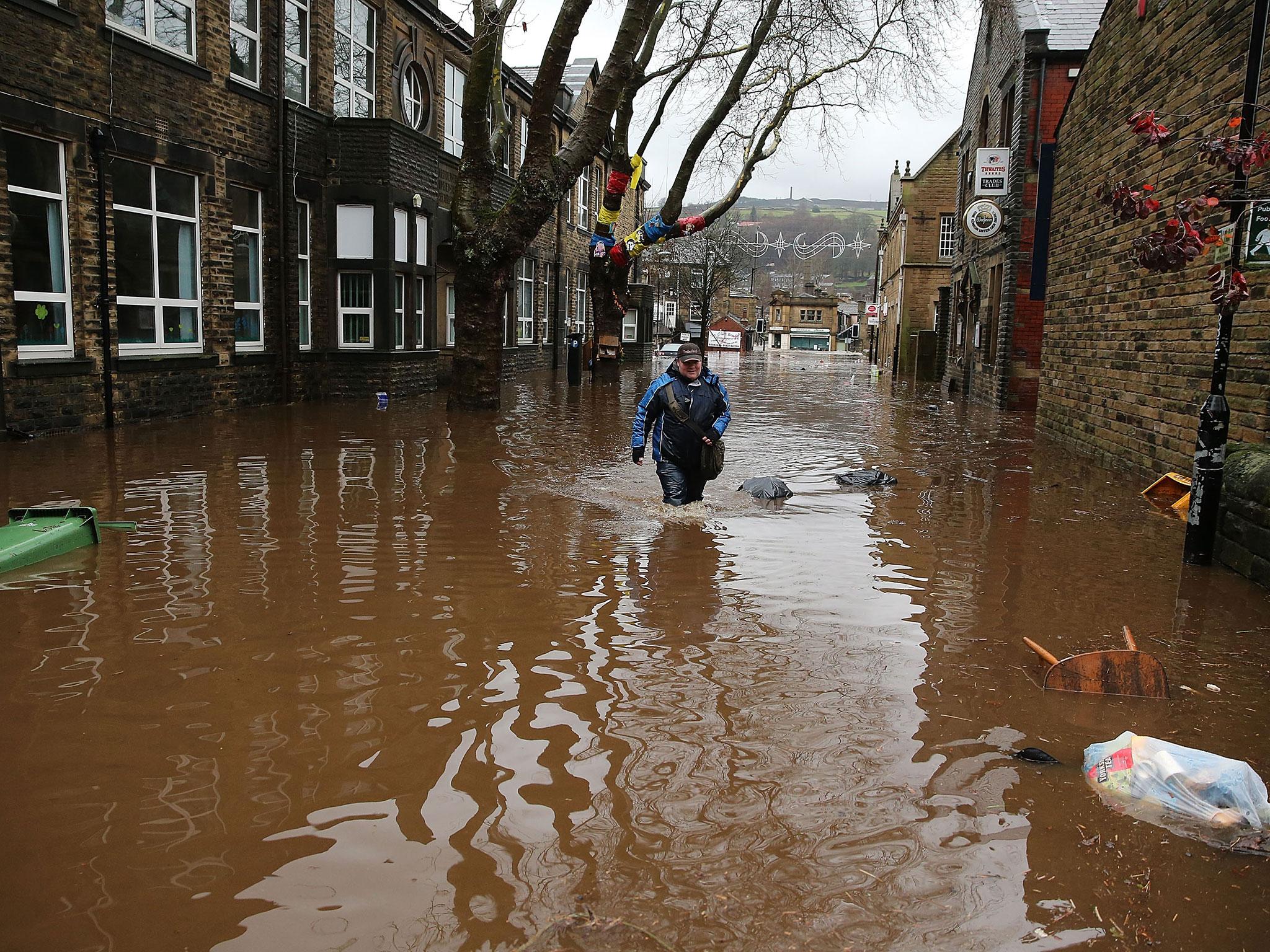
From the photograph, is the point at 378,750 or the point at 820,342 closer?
the point at 378,750

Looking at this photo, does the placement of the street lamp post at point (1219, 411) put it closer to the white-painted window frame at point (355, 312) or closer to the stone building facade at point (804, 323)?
the white-painted window frame at point (355, 312)

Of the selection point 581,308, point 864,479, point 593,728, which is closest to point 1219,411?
point 864,479

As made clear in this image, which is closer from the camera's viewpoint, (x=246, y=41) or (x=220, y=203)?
(x=220, y=203)

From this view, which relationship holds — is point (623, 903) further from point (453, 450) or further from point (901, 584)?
point (453, 450)

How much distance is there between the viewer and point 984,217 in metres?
22.1

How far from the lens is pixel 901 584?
22.3 ft

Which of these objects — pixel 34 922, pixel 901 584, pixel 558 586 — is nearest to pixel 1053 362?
pixel 901 584

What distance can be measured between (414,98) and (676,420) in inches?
643

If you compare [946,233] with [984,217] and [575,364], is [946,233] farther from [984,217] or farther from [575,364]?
[575,364]

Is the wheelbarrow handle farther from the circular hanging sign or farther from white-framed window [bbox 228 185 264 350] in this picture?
the circular hanging sign

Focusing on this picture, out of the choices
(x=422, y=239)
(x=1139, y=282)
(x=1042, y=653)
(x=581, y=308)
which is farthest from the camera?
(x=581, y=308)

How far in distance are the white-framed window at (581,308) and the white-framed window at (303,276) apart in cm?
1966

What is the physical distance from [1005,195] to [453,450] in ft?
48.2

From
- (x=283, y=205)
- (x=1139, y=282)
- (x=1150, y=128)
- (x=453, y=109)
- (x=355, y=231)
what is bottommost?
(x=1139, y=282)
